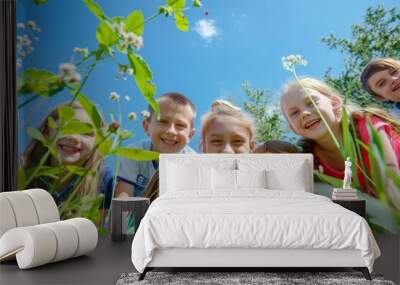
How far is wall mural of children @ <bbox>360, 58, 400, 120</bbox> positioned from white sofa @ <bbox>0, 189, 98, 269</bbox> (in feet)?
12.1

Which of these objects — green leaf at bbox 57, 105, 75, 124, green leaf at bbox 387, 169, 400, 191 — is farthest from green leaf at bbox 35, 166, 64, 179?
green leaf at bbox 387, 169, 400, 191

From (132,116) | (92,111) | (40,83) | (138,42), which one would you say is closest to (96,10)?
(138,42)

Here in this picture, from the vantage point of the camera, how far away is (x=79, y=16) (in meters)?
7.16

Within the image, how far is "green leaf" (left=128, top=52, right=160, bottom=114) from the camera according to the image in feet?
23.4

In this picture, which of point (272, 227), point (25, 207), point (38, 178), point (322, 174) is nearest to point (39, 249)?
point (25, 207)

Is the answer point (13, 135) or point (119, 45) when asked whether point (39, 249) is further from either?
point (119, 45)

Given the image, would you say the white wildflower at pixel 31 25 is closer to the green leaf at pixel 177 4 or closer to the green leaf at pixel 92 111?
the green leaf at pixel 92 111

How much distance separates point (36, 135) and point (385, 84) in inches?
164

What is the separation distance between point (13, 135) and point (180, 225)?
2.79 metres

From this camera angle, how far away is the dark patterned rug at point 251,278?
4.49 metres

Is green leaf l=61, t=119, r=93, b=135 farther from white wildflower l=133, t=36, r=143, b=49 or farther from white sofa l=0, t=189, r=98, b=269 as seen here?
white sofa l=0, t=189, r=98, b=269

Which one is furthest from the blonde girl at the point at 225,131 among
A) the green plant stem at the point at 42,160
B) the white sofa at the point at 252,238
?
the white sofa at the point at 252,238

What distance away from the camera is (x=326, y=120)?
23.4ft

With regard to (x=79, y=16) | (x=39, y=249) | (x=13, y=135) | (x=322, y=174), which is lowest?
(x=39, y=249)
